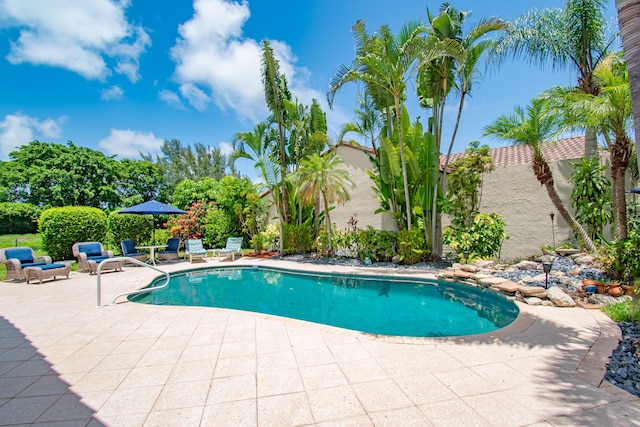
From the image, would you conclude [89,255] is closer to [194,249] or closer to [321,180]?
[194,249]

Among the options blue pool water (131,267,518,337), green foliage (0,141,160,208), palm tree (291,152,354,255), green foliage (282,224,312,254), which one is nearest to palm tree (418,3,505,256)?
blue pool water (131,267,518,337)

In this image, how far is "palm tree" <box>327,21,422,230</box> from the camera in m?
9.96

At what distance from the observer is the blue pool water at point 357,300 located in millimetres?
6520

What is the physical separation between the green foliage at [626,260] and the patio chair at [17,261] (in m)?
16.5

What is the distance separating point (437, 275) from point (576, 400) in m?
6.92

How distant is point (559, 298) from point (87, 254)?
15.1 m

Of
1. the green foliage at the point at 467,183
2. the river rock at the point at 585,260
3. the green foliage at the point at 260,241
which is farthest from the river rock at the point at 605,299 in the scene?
the green foliage at the point at 260,241

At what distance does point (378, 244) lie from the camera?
12.7m

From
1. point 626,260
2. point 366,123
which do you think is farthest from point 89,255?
point 626,260

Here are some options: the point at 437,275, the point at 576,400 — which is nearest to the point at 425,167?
the point at 437,275

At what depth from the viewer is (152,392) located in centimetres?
330

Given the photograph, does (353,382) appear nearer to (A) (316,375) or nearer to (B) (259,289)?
(A) (316,375)

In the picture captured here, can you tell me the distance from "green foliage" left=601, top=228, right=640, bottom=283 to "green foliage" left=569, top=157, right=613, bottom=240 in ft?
10.3

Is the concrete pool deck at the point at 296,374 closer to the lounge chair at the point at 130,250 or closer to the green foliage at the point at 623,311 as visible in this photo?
the green foliage at the point at 623,311
